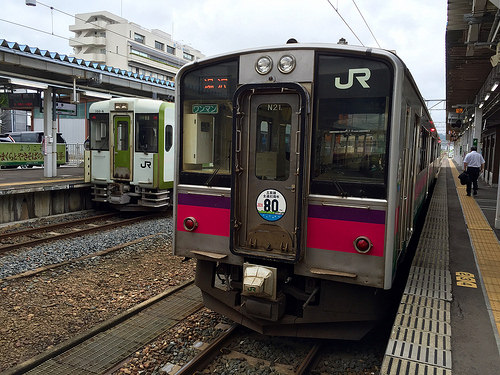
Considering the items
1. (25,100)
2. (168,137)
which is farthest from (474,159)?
(25,100)

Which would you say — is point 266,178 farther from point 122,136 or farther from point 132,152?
point 122,136

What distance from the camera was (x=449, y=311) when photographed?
4090 mm

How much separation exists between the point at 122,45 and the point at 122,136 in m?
45.5

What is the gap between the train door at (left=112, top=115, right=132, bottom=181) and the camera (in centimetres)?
1173

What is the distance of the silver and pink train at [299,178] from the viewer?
3.74 metres

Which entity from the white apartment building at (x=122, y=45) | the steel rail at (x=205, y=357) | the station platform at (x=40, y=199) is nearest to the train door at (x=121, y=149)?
the station platform at (x=40, y=199)

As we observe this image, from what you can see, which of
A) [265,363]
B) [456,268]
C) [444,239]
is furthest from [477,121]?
[265,363]

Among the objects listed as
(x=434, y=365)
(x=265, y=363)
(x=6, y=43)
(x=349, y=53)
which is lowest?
(x=265, y=363)

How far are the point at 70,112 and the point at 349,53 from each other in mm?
15359

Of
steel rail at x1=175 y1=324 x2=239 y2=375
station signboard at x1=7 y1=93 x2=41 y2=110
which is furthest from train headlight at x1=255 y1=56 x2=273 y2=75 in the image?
station signboard at x1=7 y1=93 x2=41 y2=110

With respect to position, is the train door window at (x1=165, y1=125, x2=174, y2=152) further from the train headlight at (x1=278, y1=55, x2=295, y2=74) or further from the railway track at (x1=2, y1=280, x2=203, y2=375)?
the train headlight at (x1=278, y1=55, x2=295, y2=74)

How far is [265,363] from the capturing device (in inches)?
167

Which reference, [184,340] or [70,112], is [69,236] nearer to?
[184,340]

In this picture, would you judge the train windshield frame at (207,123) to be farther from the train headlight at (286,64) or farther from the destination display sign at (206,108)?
the train headlight at (286,64)
